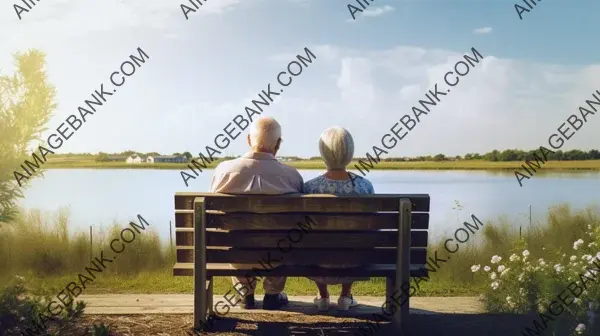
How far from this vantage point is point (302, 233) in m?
3.91

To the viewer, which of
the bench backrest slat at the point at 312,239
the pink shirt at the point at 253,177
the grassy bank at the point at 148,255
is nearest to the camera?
the bench backrest slat at the point at 312,239

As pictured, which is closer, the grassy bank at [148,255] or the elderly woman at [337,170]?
the elderly woman at [337,170]

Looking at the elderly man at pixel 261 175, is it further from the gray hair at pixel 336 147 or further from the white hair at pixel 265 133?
the gray hair at pixel 336 147

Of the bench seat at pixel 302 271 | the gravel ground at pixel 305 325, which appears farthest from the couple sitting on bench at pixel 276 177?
the gravel ground at pixel 305 325

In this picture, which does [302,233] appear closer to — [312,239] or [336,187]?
[312,239]

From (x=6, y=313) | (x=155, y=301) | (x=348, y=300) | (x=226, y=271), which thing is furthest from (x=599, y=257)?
(x=6, y=313)

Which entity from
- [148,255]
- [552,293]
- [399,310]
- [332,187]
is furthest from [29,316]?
[552,293]

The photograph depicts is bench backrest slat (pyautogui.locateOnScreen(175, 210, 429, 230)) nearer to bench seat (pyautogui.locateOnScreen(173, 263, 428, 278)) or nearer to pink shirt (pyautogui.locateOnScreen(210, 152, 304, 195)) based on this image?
pink shirt (pyautogui.locateOnScreen(210, 152, 304, 195))

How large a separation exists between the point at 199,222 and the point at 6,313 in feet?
4.80

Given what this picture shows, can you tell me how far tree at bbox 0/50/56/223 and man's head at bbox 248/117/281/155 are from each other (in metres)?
2.83

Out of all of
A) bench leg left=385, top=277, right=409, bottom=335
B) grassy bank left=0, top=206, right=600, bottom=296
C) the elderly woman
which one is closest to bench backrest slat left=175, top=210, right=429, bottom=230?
the elderly woman

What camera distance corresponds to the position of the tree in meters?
5.79

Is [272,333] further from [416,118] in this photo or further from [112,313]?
[416,118]

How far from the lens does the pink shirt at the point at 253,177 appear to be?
13.3 feet
